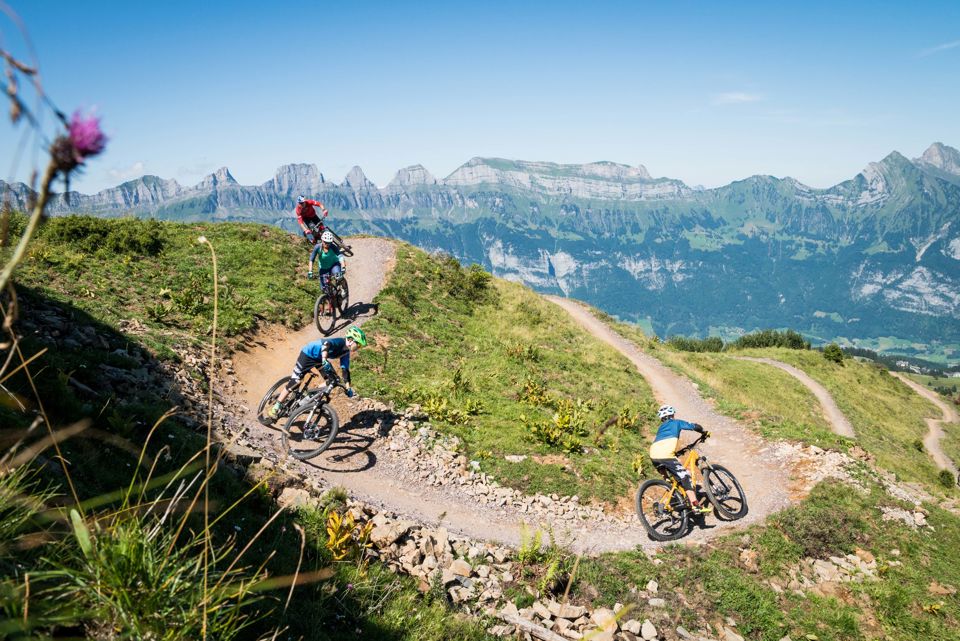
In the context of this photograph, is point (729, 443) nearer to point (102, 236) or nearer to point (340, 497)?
point (340, 497)

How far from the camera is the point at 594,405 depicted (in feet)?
72.5

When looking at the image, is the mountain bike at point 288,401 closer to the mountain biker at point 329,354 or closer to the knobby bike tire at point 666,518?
the mountain biker at point 329,354

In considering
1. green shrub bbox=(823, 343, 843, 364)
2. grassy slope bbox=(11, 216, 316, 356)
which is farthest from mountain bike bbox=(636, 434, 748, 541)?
green shrub bbox=(823, 343, 843, 364)

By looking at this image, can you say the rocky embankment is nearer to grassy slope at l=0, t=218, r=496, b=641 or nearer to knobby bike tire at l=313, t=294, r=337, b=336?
grassy slope at l=0, t=218, r=496, b=641

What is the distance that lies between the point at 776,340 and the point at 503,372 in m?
59.6

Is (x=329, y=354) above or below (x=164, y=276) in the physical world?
below

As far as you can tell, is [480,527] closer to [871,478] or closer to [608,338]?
[871,478]

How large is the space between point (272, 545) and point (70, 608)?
4.19 m

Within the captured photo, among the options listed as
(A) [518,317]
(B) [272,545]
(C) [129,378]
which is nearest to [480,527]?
(B) [272,545]

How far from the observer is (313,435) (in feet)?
43.3

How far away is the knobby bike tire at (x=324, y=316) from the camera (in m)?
20.9

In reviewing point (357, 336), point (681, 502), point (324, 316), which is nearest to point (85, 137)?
point (357, 336)

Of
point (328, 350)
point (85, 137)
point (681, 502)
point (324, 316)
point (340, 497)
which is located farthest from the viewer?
point (324, 316)

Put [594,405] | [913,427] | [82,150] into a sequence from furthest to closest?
1. [913,427]
2. [594,405]
3. [82,150]
